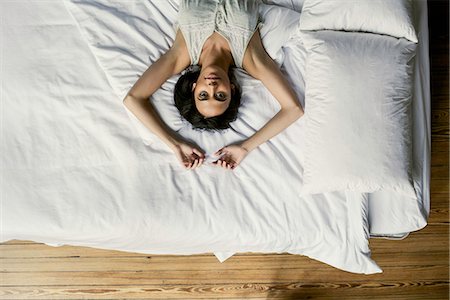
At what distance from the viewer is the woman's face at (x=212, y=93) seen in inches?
62.1

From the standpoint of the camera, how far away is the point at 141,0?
1789mm

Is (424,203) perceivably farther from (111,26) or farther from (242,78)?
(111,26)

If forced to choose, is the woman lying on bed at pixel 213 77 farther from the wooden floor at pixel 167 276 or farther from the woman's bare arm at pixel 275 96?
the wooden floor at pixel 167 276

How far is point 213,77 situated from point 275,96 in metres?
0.26

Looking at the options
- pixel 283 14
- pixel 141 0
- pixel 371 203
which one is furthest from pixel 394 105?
pixel 141 0

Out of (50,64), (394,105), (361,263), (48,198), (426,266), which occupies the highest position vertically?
(50,64)

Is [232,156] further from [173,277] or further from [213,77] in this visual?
[173,277]

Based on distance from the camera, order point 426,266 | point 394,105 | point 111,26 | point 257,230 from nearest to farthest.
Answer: point 394,105 → point 257,230 → point 111,26 → point 426,266

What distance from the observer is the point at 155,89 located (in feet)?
5.58

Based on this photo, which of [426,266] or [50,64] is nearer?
[50,64]

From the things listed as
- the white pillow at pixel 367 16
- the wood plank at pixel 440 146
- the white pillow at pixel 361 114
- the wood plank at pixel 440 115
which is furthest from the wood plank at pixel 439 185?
the white pillow at pixel 367 16

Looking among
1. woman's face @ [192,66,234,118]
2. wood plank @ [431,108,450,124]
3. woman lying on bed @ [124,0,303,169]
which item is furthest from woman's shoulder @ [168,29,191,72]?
wood plank @ [431,108,450,124]

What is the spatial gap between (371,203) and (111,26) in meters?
1.24

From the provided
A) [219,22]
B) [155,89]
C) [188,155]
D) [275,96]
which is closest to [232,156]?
[188,155]
